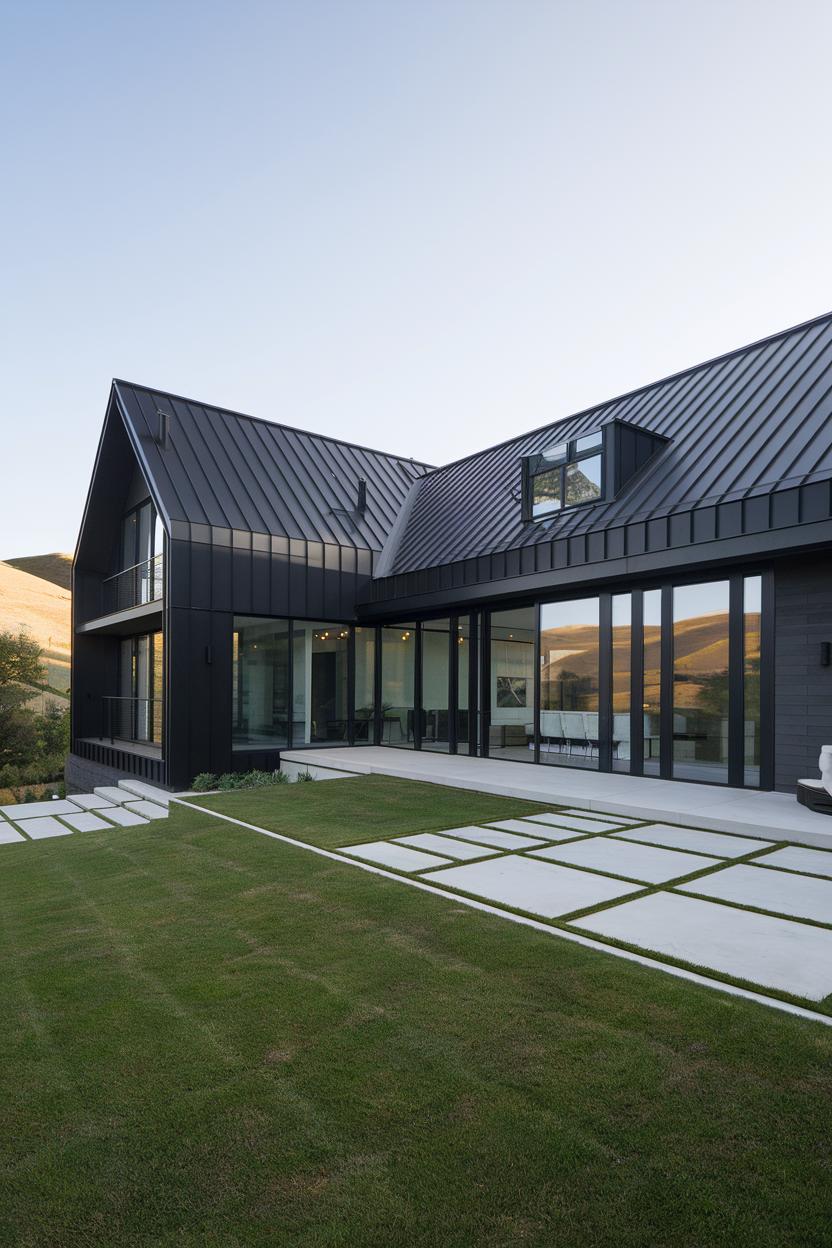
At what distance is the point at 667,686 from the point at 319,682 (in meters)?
7.06

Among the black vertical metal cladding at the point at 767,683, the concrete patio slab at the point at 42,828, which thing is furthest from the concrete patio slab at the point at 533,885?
the concrete patio slab at the point at 42,828

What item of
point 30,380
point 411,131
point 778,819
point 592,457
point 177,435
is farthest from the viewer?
point 30,380

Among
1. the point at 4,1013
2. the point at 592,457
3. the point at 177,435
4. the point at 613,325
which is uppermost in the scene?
the point at 613,325

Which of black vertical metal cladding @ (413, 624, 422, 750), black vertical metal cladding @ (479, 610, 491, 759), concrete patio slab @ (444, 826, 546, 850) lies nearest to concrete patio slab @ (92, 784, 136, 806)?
black vertical metal cladding @ (413, 624, 422, 750)

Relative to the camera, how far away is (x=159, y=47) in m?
14.8

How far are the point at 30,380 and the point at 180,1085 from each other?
3491cm

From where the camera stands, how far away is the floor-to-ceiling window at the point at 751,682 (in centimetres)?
894

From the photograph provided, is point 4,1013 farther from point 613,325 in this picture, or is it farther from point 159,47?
point 613,325

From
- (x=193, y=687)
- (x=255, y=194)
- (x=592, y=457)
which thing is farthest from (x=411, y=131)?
(x=193, y=687)

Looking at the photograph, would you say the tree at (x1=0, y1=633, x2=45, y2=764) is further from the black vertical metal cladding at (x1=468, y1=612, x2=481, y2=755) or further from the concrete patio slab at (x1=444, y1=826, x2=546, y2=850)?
the concrete patio slab at (x1=444, y1=826, x2=546, y2=850)

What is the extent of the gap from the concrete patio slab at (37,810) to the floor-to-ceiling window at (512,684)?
680 centimetres

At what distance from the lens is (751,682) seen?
8984 mm

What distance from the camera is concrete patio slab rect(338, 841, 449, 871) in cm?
576

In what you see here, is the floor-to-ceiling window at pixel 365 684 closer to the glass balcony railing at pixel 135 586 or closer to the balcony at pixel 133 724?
the balcony at pixel 133 724
